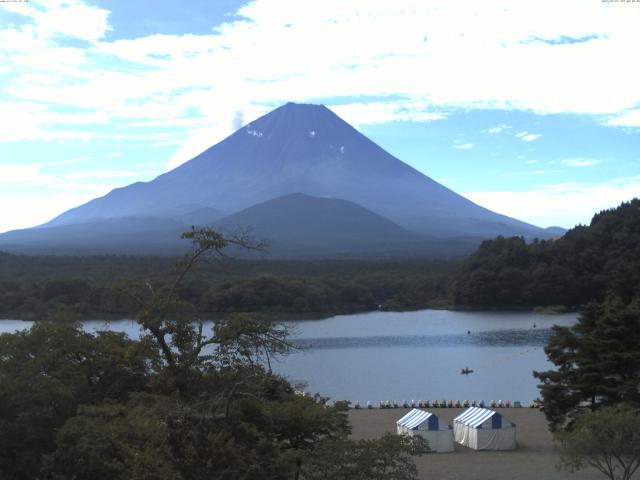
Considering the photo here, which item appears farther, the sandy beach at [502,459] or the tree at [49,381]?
the sandy beach at [502,459]

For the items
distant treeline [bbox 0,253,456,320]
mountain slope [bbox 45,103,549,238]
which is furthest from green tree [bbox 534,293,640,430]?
mountain slope [bbox 45,103,549,238]

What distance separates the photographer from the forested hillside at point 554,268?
4903 cm

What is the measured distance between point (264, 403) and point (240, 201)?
12486 cm

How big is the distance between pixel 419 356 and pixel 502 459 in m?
16.5

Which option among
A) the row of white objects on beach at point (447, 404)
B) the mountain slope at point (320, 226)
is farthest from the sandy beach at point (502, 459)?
the mountain slope at point (320, 226)

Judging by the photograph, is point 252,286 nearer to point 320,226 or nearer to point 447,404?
point 447,404

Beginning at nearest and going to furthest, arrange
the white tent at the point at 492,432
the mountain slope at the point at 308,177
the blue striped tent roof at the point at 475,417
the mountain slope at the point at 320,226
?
the white tent at the point at 492,432, the blue striped tent roof at the point at 475,417, the mountain slope at the point at 320,226, the mountain slope at the point at 308,177

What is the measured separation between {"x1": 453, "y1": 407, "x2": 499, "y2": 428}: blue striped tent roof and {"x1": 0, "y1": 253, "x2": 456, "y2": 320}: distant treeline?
2034 centimetres

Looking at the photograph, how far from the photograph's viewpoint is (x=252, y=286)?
46375 mm

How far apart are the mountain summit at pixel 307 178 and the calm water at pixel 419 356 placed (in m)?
89.1

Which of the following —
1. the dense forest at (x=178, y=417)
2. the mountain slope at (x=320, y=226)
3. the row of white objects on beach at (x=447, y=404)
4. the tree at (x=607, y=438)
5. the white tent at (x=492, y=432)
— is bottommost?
the row of white objects on beach at (x=447, y=404)

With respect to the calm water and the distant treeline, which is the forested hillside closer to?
the distant treeline

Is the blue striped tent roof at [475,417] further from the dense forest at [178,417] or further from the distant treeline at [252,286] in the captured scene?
the distant treeline at [252,286]

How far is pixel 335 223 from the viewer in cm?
11612
